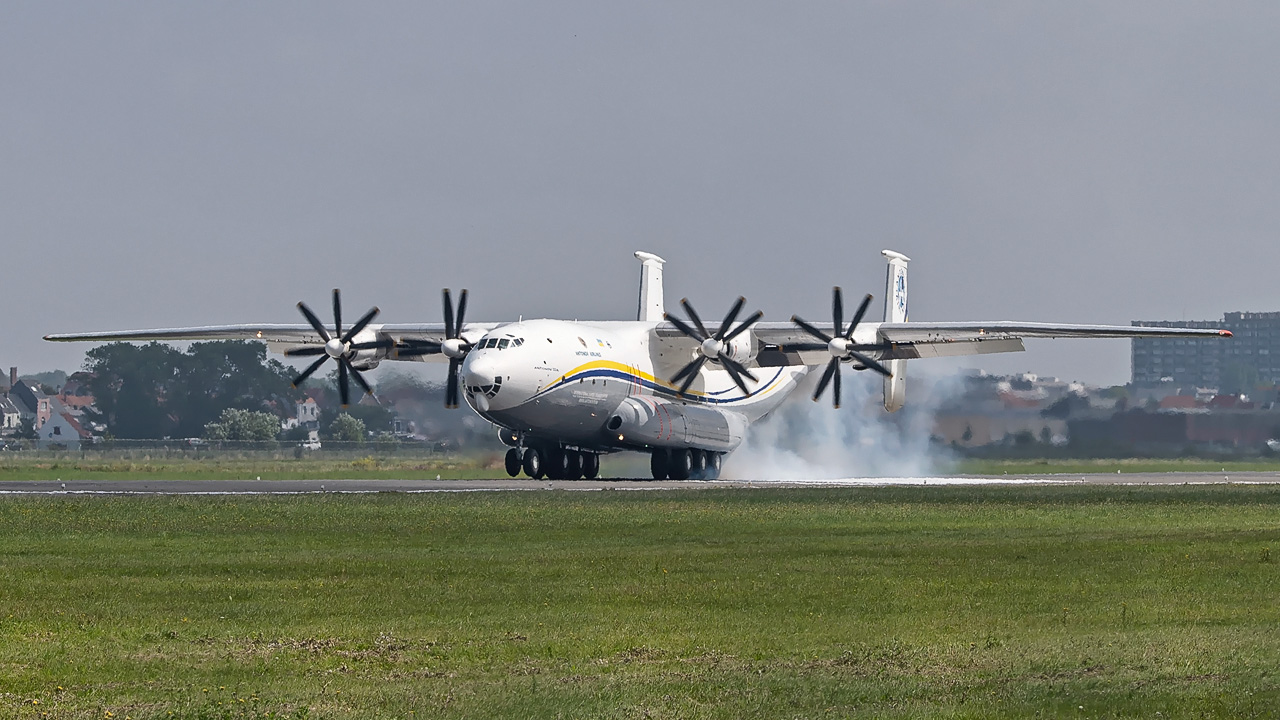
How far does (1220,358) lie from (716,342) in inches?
1639

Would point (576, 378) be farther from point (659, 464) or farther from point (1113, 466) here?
point (1113, 466)

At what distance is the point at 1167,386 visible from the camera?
60500mm

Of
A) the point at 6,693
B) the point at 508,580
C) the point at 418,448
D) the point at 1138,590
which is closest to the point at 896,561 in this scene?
the point at 1138,590

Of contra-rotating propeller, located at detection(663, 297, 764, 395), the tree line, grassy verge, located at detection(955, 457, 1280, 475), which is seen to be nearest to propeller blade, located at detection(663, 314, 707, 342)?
contra-rotating propeller, located at detection(663, 297, 764, 395)

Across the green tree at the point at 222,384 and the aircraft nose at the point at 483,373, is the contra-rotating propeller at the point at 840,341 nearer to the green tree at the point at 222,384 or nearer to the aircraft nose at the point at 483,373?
the aircraft nose at the point at 483,373

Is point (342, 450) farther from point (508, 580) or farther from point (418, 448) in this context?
point (508, 580)

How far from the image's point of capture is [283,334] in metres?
48.8

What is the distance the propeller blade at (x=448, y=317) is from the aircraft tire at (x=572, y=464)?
205 inches

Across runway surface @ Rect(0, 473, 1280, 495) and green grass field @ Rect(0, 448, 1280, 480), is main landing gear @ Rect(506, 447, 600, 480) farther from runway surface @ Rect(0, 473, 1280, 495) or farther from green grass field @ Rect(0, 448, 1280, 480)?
green grass field @ Rect(0, 448, 1280, 480)

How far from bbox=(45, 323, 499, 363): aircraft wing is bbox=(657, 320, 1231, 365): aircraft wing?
6.75m

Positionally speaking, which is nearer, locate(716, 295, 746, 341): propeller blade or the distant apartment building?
locate(716, 295, 746, 341): propeller blade

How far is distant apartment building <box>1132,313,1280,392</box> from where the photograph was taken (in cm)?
6381

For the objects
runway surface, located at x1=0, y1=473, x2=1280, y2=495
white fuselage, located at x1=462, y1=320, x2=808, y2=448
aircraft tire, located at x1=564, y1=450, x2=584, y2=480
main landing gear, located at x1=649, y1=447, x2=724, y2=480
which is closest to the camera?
runway surface, located at x1=0, y1=473, x2=1280, y2=495

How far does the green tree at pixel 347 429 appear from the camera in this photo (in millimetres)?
74812
